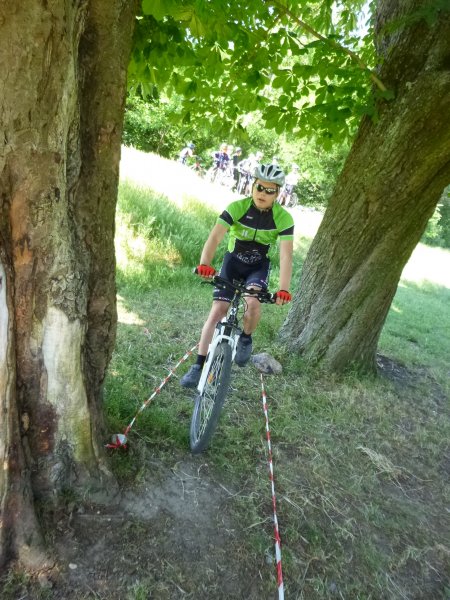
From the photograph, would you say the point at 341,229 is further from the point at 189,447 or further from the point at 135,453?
the point at 135,453

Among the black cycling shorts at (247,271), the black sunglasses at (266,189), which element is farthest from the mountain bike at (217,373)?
the black sunglasses at (266,189)

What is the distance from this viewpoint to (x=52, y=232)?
208 centimetres

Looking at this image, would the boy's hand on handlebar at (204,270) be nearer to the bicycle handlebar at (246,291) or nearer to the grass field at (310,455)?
the bicycle handlebar at (246,291)

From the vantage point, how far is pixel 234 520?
2834 millimetres

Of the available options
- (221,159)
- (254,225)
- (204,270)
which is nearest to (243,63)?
(254,225)

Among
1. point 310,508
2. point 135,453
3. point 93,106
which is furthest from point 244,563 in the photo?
point 93,106

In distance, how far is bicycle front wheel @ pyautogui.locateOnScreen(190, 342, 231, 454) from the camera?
328 centimetres

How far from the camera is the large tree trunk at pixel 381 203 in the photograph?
4.26m

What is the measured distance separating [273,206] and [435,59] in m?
2.22

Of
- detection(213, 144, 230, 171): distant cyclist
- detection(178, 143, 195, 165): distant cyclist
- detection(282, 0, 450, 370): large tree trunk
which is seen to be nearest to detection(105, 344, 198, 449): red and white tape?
detection(282, 0, 450, 370): large tree trunk

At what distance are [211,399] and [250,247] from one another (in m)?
1.46

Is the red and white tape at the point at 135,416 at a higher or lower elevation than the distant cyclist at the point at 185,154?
higher

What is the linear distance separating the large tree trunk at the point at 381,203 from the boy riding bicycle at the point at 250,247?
139 cm

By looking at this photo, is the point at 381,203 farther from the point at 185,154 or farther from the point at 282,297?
the point at 185,154
